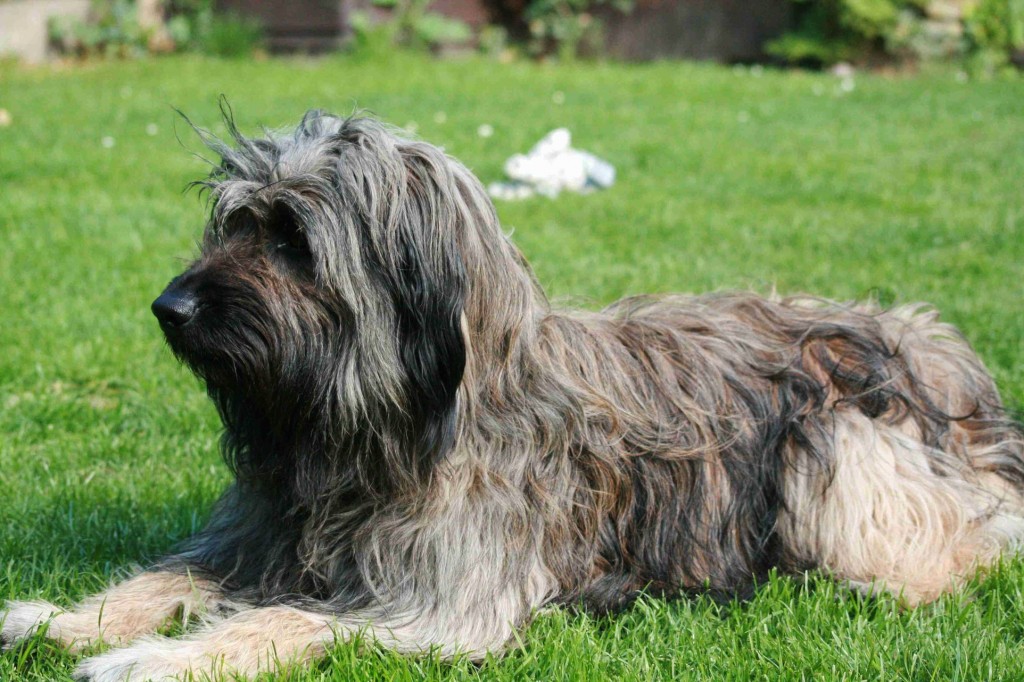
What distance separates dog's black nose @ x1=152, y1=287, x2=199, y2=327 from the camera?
2822mm

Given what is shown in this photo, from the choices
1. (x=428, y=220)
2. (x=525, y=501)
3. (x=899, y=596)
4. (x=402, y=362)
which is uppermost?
(x=428, y=220)

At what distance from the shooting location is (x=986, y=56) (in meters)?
15.3

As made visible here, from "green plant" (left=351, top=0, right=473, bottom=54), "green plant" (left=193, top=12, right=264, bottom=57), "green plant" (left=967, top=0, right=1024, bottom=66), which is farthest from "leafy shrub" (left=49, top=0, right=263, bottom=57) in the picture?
"green plant" (left=967, top=0, right=1024, bottom=66)

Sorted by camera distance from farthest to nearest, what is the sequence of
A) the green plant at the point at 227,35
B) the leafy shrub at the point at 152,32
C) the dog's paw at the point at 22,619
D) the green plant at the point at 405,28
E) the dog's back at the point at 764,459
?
the green plant at the point at 227,35 < the green plant at the point at 405,28 < the leafy shrub at the point at 152,32 < the dog's back at the point at 764,459 < the dog's paw at the point at 22,619

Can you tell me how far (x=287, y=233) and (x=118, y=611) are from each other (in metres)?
1.16

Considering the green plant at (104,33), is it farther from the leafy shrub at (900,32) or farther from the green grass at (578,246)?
the leafy shrub at (900,32)

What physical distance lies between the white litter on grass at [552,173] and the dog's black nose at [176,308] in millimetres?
6004

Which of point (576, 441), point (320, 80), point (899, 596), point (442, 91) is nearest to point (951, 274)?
point (899, 596)

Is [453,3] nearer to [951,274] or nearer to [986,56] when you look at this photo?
[986,56]

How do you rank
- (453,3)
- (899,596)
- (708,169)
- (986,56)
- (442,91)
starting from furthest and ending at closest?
1. (453,3)
2. (986,56)
3. (442,91)
4. (708,169)
5. (899,596)

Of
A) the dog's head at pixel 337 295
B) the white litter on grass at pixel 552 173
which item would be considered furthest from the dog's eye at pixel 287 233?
the white litter on grass at pixel 552 173

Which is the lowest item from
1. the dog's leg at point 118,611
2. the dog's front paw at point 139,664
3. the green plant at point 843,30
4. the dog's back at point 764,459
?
the dog's leg at point 118,611

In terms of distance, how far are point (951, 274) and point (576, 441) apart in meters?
4.35

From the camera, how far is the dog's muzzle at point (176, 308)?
2822 millimetres
